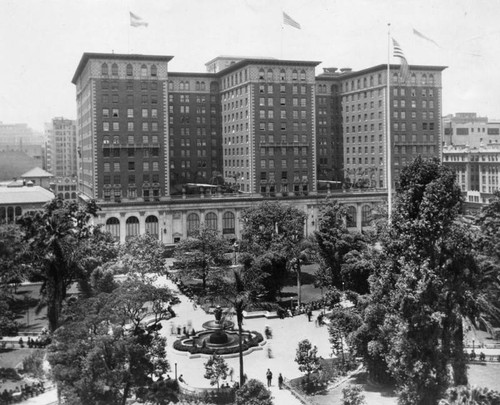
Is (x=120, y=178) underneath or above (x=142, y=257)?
above

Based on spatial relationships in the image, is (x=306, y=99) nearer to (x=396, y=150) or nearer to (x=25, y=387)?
(x=396, y=150)

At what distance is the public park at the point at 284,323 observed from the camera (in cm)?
3834

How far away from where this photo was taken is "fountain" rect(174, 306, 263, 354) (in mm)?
60188

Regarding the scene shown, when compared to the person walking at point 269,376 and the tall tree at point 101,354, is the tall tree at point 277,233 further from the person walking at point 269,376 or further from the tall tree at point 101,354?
the tall tree at point 101,354

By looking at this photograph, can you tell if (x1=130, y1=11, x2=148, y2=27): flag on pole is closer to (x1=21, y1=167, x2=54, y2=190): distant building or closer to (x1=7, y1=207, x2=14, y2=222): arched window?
(x1=7, y1=207, x2=14, y2=222): arched window

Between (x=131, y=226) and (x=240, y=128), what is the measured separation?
120ft

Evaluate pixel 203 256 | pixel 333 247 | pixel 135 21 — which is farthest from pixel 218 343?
pixel 135 21

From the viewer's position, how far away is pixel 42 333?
63.7 meters

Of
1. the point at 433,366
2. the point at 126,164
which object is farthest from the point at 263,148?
the point at 433,366

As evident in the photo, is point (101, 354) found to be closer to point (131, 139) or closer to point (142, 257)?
point (142, 257)

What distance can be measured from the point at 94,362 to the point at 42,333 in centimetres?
3059

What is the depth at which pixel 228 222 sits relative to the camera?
12344cm

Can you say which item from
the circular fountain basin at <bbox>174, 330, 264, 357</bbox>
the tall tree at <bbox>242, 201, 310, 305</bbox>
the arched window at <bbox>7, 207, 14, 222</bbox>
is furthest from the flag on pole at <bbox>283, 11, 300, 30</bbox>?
the arched window at <bbox>7, 207, 14, 222</bbox>

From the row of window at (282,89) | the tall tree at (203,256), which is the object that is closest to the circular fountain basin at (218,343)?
the tall tree at (203,256)
